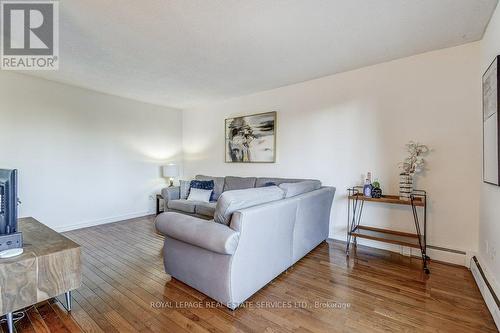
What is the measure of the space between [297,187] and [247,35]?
67.8 inches

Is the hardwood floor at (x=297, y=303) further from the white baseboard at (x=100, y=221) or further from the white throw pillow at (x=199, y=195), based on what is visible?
the white baseboard at (x=100, y=221)

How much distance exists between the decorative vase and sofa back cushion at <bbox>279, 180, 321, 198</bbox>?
3.34ft

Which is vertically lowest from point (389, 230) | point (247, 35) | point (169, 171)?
point (389, 230)

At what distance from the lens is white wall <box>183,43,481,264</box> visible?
258cm

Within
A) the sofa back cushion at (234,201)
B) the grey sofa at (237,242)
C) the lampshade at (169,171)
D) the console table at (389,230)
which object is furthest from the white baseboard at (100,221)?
the console table at (389,230)

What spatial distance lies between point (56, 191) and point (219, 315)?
361 centimetres

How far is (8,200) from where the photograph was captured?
172 cm

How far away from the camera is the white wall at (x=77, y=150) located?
3.49m

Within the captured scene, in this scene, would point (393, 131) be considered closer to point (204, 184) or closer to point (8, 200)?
point (204, 184)

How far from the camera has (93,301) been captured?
76.8 inches

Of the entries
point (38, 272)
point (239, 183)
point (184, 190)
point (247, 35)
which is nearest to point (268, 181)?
point (239, 183)

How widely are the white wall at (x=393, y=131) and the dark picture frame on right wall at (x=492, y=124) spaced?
421 millimetres

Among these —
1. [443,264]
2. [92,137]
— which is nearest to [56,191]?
[92,137]

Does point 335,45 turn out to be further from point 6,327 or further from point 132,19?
point 6,327
